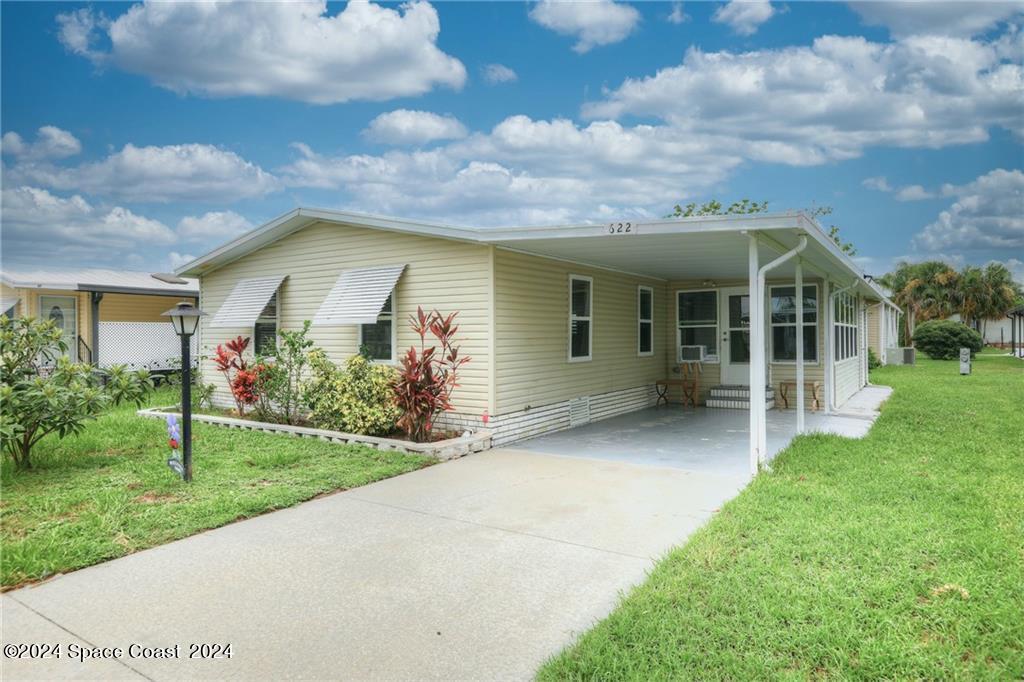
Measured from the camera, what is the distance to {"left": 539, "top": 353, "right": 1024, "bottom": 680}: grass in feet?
8.84

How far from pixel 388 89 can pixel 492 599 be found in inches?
569

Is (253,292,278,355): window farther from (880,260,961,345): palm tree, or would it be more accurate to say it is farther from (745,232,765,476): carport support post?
(880,260,961,345): palm tree

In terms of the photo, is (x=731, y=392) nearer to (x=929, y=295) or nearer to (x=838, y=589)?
(x=838, y=589)

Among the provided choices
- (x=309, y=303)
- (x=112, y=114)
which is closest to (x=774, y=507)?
(x=309, y=303)

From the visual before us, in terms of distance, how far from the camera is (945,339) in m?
27.1

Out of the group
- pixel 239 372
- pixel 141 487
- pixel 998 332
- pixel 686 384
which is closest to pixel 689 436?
pixel 686 384

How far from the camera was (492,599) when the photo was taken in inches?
136

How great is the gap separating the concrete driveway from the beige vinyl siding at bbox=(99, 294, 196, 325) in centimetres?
1322

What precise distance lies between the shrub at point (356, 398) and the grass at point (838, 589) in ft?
14.7

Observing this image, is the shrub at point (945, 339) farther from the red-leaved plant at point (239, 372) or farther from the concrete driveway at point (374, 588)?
the red-leaved plant at point (239, 372)

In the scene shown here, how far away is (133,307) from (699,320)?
1403 cm

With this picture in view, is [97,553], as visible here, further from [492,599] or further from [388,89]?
[388,89]

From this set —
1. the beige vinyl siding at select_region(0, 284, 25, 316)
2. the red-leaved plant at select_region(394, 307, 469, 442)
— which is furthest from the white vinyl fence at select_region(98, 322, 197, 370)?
the red-leaved plant at select_region(394, 307, 469, 442)

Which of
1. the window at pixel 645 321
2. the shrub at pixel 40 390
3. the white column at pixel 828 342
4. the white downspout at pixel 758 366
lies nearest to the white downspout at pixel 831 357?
the white column at pixel 828 342
